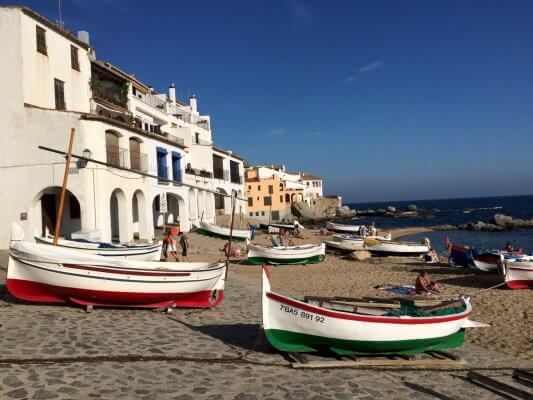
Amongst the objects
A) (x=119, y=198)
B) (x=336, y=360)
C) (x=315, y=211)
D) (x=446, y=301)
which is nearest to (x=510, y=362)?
(x=446, y=301)

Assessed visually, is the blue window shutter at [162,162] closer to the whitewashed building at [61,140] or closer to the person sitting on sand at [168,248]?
the whitewashed building at [61,140]

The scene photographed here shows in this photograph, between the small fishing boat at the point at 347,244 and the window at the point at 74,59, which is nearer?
the window at the point at 74,59

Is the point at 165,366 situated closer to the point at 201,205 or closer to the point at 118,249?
the point at 118,249

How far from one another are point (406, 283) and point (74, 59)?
2202cm

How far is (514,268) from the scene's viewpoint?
17891mm

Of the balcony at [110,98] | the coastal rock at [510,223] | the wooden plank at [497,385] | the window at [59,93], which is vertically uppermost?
the balcony at [110,98]

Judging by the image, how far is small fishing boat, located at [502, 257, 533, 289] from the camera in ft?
58.3

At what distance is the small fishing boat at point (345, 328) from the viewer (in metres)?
8.38

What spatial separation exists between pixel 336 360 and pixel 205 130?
4562cm

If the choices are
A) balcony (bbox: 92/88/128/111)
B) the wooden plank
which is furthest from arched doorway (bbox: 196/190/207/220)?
the wooden plank

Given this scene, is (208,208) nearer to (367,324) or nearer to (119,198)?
(119,198)

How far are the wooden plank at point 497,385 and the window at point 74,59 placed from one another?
83.6 feet

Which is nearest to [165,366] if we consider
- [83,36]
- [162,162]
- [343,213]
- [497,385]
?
[497,385]

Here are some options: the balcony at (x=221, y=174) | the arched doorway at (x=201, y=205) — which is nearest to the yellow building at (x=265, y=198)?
the balcony at (x=221, y=174)
